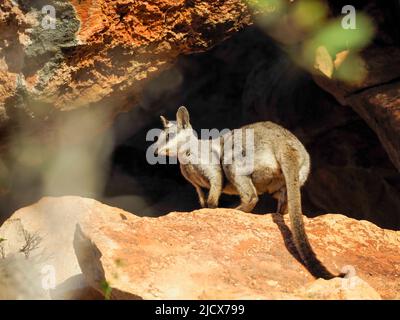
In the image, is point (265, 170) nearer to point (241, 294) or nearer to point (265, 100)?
point (241, 294)

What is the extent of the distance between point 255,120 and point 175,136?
359 centimetres

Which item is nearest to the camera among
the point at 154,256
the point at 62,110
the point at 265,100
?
the point at 154,256

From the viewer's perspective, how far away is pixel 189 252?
17.0ft

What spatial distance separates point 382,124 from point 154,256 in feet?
11.5

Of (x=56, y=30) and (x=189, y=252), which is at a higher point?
(x=56, y=30)

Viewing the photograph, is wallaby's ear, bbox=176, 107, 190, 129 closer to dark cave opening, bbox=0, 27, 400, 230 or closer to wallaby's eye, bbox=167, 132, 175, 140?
wallaby's eye, bbox=167, 132, 175, 140

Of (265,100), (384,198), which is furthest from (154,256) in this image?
(265,100)

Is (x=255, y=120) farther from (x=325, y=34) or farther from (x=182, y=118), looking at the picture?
(x=182, y=118)

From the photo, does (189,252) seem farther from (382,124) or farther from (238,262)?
(382,124)

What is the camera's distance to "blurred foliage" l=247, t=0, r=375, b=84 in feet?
24.5

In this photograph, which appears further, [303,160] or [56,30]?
[303,160]

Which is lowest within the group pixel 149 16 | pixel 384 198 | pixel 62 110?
pixel 384 198
